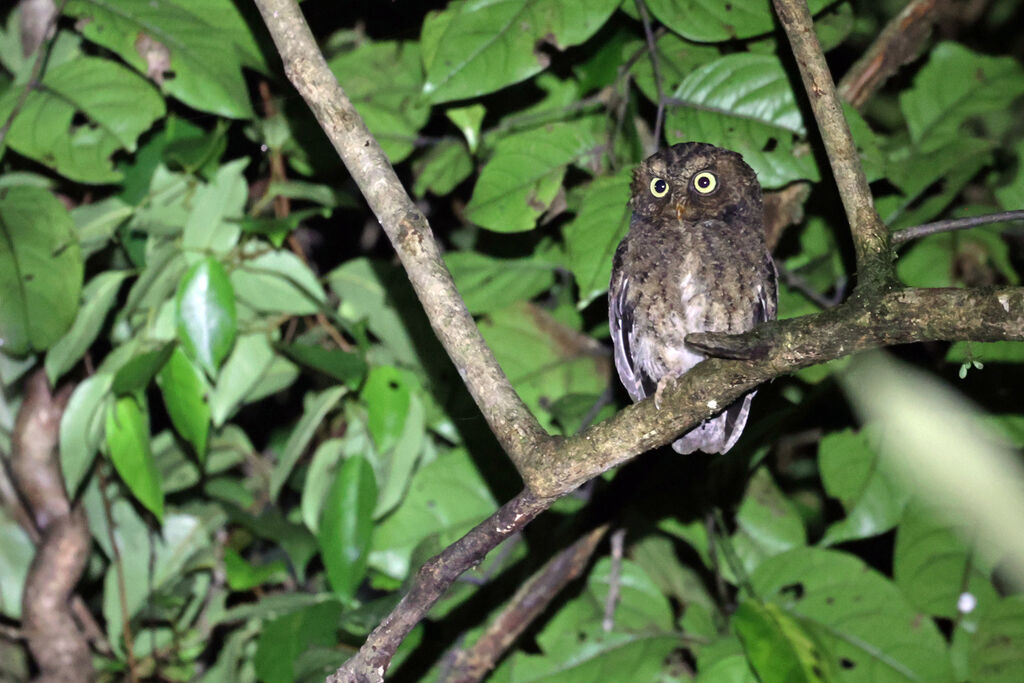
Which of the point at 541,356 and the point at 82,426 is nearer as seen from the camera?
the point at 82,426

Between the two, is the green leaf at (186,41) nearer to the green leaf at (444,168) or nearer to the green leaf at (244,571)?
the green leaf at (444,168)

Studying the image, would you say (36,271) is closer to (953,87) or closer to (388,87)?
(388,87)

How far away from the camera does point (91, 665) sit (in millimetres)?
2807

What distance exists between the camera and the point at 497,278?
8.98 ft

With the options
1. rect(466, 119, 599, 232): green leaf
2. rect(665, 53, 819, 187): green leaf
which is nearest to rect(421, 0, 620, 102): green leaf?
rect(466, 119, 599, 232): green leaf

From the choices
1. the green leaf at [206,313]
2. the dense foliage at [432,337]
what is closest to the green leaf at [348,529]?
the dense foliage at [432,337]

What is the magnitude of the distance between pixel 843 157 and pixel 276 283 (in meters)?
1.69

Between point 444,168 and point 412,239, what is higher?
point 444,168

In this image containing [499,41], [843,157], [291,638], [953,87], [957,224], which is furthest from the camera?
[953,87]

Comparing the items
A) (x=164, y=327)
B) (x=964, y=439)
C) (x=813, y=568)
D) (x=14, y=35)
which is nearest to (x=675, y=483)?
(x=813, y=568)

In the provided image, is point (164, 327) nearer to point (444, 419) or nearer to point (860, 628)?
point (444, 419)

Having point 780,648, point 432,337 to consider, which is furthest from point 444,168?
point 780,648

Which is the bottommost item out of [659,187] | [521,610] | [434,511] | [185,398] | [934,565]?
[521,610]

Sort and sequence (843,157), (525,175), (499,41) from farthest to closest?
(525,175) → (499,41) → (843,157)
